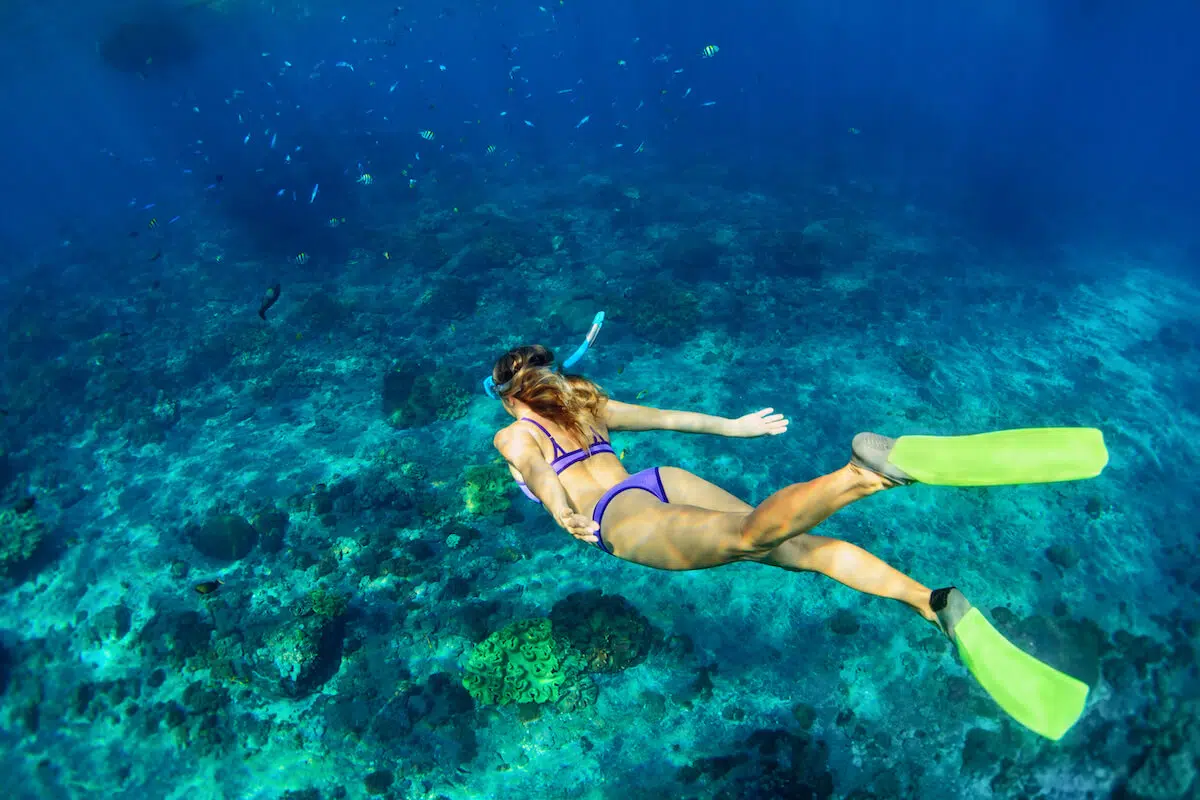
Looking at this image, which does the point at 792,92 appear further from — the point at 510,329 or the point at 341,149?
the point at 510,329

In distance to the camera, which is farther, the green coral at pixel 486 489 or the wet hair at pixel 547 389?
the green coral at pixel 486 489

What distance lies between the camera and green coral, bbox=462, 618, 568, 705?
8891mm

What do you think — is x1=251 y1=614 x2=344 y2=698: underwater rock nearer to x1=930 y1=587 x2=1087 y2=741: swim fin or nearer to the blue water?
the blue water

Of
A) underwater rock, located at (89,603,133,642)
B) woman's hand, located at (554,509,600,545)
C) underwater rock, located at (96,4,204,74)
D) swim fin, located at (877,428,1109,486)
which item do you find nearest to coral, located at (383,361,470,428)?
underwater rock, located at (89,603,133,642)

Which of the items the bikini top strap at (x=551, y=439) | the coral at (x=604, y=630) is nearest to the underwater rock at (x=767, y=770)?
the coral at (x=604, y=630)

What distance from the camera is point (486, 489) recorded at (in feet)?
40.1

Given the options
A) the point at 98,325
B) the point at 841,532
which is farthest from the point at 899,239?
the point at 98,325

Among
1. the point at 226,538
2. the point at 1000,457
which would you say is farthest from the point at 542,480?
the point at 226,538

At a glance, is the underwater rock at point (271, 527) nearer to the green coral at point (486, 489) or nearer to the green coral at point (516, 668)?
the green coral at point (486, 489)

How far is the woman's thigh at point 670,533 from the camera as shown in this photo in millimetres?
3537

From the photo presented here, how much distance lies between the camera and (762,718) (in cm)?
866

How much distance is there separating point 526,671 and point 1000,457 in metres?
Answer: 8.19

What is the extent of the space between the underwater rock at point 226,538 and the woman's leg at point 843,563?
39.4ft

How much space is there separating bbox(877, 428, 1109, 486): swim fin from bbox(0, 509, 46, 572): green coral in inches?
718
